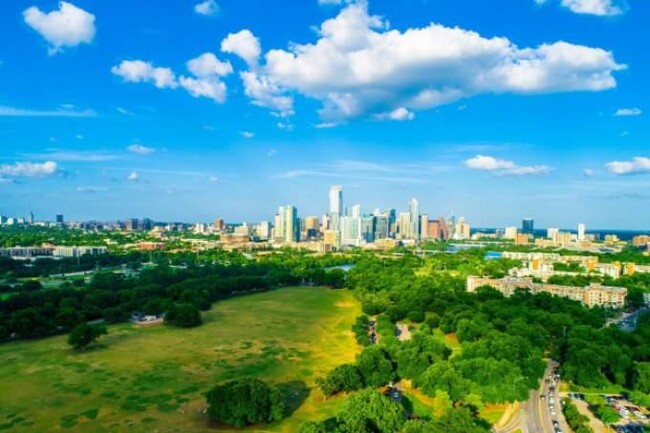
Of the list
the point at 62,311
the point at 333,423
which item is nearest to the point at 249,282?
the point at 62,311

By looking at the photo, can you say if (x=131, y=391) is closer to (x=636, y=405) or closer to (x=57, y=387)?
(x=57, y=387)

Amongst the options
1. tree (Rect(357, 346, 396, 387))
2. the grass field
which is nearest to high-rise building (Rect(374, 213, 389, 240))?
the grass field

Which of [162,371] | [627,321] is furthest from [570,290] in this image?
[162,371]

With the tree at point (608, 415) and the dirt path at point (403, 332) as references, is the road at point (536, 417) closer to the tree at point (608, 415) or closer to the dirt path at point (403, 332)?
the tree at point (608, 415)

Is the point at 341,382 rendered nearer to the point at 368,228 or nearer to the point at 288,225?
the point at 288,225

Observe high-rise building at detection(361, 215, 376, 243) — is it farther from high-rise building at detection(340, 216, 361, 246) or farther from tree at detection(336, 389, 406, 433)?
tree at detection(336, 389, 406, 433)

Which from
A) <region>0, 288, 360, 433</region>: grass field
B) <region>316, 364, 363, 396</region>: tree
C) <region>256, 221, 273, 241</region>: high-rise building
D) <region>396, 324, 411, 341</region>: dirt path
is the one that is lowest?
<region>396, 324, 411, 341</region>: dirt path
